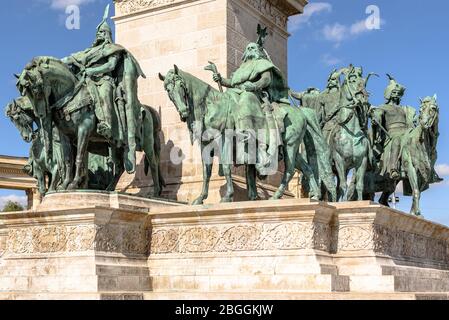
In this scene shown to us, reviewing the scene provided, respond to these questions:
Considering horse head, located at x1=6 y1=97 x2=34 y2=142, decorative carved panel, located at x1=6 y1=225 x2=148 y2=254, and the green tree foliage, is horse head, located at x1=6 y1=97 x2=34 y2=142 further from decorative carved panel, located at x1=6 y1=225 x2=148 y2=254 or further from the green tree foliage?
the green tree foliage

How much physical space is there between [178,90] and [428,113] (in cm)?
744

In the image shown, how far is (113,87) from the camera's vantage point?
16625mm

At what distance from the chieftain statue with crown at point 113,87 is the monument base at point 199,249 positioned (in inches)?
56.6

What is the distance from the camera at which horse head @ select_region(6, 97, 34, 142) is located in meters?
18.1

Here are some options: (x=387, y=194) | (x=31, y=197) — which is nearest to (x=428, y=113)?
(x=387, y=194)

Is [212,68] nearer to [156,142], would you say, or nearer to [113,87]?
[113,87]

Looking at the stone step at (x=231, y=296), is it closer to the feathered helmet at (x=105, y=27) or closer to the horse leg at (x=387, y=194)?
the feathered helmet at (x=105, y=27)

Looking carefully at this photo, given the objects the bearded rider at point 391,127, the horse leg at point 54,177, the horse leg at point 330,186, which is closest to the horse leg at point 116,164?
the horse leg at point 54,177

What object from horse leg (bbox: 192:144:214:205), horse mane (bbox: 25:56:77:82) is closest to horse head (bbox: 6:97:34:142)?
horse mane (bbox: 25:56:77:82)

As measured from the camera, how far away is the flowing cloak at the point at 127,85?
54.3ft
